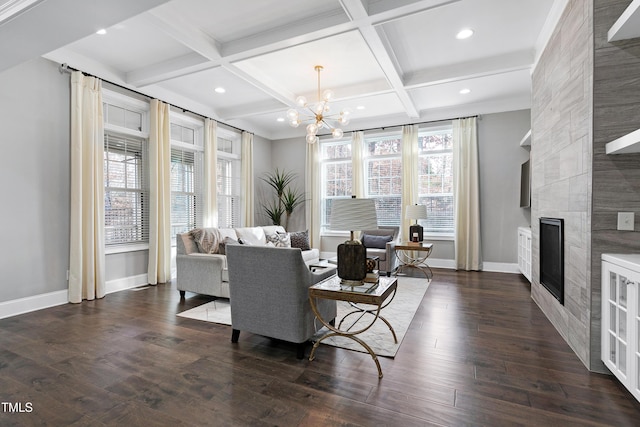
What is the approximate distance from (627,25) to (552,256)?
1.98m

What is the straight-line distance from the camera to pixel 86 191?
3.94 metres

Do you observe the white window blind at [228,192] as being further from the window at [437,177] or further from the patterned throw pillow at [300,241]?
Answer: the window at [437,177]

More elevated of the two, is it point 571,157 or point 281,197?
point 571,157

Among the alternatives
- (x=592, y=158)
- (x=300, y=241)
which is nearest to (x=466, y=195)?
(x=300, y=241)

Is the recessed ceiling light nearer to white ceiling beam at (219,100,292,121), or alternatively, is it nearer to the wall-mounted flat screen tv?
the wall-mounted flat screen tv

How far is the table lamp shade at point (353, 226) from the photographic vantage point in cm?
227

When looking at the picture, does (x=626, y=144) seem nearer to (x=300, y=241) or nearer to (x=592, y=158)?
(x=592, y=158)

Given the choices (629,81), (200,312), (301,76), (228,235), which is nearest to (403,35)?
(301,76)

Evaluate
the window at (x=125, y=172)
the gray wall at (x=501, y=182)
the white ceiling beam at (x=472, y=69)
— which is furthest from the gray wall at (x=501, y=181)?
the window at (x=125, y=172)

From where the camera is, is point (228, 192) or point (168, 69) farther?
point (228, 192)

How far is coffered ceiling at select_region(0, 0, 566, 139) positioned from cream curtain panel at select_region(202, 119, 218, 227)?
0.46 m

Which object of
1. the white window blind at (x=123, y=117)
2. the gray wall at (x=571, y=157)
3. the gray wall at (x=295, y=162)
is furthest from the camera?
the gray wall at (x=295, y=162)

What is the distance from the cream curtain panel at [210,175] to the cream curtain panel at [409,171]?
11.8 ft

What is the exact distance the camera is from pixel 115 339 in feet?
8.96
